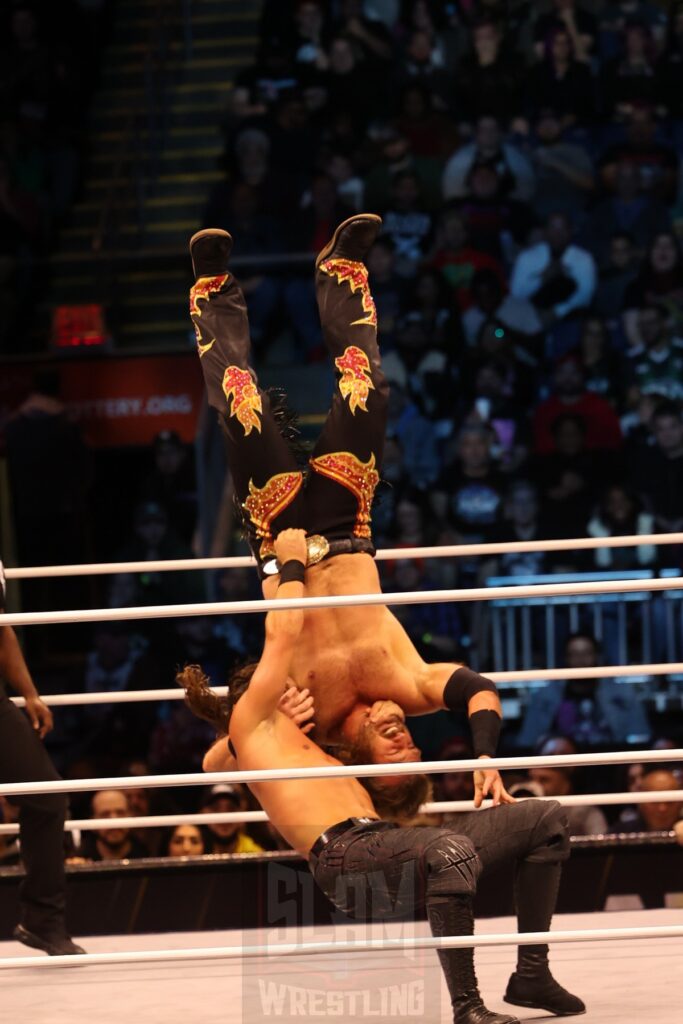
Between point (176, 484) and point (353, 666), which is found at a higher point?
point (176, 484)

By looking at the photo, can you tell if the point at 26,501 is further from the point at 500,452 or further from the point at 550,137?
the point at 550,137

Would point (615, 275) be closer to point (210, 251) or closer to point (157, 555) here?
point (157, 555)

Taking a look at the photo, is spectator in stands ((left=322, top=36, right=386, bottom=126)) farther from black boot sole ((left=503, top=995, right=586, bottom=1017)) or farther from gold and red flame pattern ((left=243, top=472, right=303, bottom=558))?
black boot sole ((left=503, top=995, right=586, bottom=1017))

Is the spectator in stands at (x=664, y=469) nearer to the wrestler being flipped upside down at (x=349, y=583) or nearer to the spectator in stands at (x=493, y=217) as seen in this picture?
the spectator in stands at (x=493, y=217)

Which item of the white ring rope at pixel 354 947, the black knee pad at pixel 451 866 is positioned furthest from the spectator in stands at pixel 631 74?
the white ring rope at pixel 354 947

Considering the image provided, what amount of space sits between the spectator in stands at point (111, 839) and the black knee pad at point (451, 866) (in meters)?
2.09

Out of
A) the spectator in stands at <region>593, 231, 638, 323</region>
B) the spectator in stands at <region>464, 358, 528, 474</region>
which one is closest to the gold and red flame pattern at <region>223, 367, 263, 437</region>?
the spectator in stands at <region>464, 358, 528, 474</region>

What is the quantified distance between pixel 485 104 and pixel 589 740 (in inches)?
132

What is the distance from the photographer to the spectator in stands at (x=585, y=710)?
552 cm

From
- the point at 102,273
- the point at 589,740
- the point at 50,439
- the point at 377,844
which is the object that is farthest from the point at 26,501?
the point at 377,844

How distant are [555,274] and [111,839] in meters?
3.34

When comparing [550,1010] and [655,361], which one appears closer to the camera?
[550,1010]

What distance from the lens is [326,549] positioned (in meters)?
3.48

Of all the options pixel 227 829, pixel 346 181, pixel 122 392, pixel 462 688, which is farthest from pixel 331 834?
pixel 346 181
